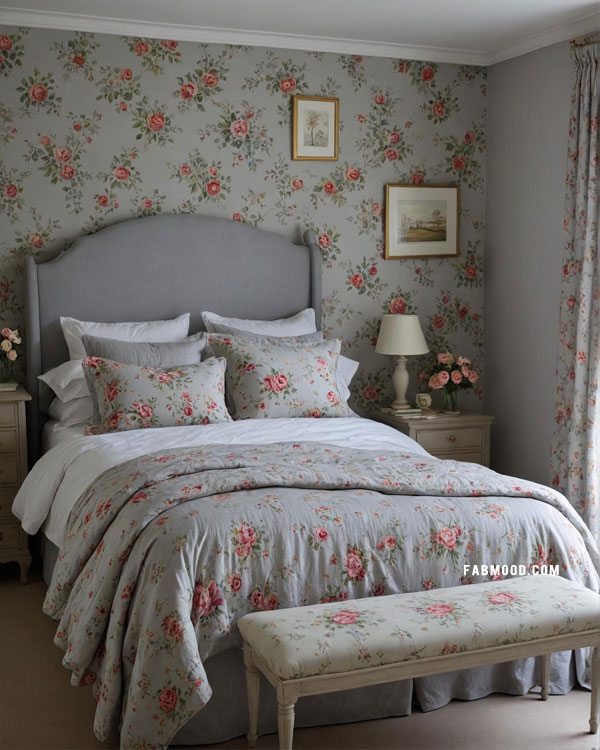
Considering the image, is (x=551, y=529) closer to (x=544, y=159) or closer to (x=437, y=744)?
(x=437, y=744)

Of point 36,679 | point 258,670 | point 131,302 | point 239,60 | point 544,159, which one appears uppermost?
point 239,60

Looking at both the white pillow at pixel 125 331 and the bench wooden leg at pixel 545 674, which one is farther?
the white pillow at pixel 125 331

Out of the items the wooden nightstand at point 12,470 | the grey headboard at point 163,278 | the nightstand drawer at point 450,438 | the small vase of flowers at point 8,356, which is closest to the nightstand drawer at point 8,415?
the wooden nightstand at point 12,470

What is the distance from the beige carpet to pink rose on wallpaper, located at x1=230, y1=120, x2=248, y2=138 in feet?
9.18

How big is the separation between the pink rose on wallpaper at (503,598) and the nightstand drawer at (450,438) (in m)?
2.07

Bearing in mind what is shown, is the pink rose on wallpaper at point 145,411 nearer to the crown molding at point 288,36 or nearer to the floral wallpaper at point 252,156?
the floral wallpaper at point 252,156

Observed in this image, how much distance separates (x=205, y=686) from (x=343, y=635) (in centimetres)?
41

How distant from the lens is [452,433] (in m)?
4.66

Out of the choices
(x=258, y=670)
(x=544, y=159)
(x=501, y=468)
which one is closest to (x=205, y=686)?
(x=258, y=670)

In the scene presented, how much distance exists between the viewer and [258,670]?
2.46 meters

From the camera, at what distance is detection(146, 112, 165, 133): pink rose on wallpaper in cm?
445

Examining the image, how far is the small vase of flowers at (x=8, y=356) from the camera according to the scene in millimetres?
4137

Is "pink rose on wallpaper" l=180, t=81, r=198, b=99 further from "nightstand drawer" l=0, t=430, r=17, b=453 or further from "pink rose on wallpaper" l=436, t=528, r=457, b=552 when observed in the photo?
"pink rose on wallpaper" l=436, t=528, r=457, b=552

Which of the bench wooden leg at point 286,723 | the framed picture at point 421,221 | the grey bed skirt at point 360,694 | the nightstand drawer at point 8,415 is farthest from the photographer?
the framed picture at point 421,221
